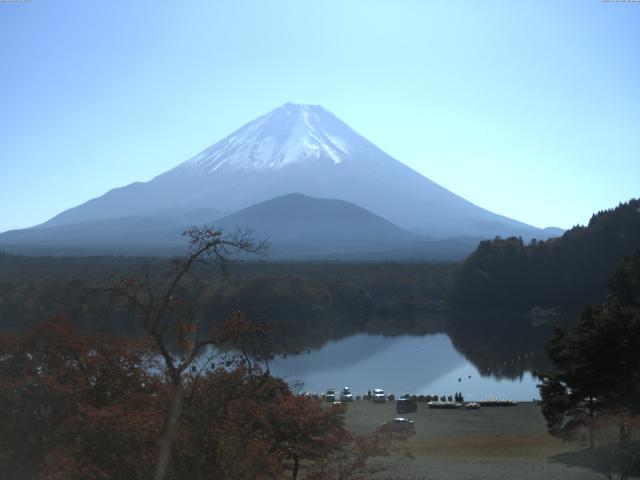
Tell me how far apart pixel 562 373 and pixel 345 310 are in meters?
32.8

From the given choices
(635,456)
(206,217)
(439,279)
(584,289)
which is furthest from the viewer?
(206,217)

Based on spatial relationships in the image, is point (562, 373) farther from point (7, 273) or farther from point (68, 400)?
point (7, 273)

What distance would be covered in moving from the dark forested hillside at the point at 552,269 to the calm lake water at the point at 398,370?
40.4ft

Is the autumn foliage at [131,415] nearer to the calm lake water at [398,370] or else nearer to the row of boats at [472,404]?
Answer: the row of boats at [472,404]

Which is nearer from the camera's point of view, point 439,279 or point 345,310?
point 345,310

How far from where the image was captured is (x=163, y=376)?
5.46m

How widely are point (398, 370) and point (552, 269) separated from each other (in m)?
22.2

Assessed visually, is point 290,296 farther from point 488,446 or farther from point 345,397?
point 488,446

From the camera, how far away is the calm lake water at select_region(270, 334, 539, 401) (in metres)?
21.4

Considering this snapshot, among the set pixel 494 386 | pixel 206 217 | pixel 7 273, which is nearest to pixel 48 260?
pixel 7 273

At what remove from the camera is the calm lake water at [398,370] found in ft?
70.1

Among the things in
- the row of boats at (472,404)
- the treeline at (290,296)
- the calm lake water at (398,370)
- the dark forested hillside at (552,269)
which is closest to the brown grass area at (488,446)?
the row of boats at (472,404)


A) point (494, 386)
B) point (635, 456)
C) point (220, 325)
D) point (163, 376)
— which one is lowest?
point (494, 386)

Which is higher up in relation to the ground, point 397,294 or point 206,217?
point 206,217
